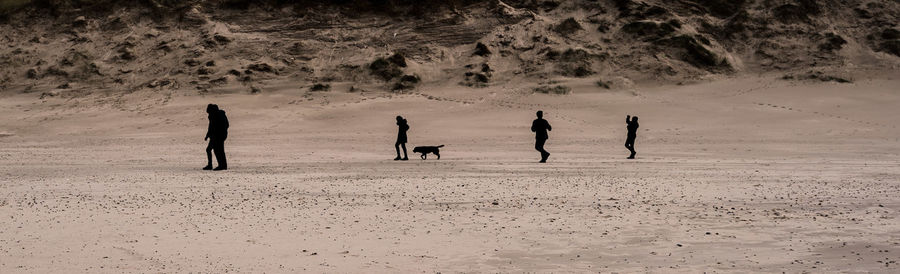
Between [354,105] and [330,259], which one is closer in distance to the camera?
[330,259]

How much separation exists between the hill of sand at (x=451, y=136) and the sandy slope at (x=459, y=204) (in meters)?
0.05

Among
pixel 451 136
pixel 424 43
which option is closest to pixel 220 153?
pixel 451 136

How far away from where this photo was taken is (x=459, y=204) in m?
10.0

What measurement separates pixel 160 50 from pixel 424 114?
16418mm

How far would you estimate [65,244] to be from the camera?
292 inches

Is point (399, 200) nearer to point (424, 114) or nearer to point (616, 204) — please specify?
point (616, 204)

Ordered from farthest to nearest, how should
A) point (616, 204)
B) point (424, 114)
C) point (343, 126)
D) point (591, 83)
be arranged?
point (591, 83) < point (424, 114) < point (343, 126) < point (616, 204)

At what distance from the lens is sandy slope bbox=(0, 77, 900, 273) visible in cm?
694

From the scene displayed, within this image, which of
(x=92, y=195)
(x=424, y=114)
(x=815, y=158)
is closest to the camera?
(x=92, y=195)

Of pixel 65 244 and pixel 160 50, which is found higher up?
pixel 160 50

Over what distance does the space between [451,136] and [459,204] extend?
17.8 m

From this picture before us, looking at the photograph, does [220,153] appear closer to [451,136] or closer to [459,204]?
[459,204]

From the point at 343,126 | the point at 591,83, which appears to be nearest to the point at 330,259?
the point at 343,126

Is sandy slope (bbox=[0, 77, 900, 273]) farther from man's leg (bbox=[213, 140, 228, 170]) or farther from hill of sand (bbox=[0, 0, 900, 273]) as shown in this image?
man's leg (bbox=[213, 140, 228, 170])
